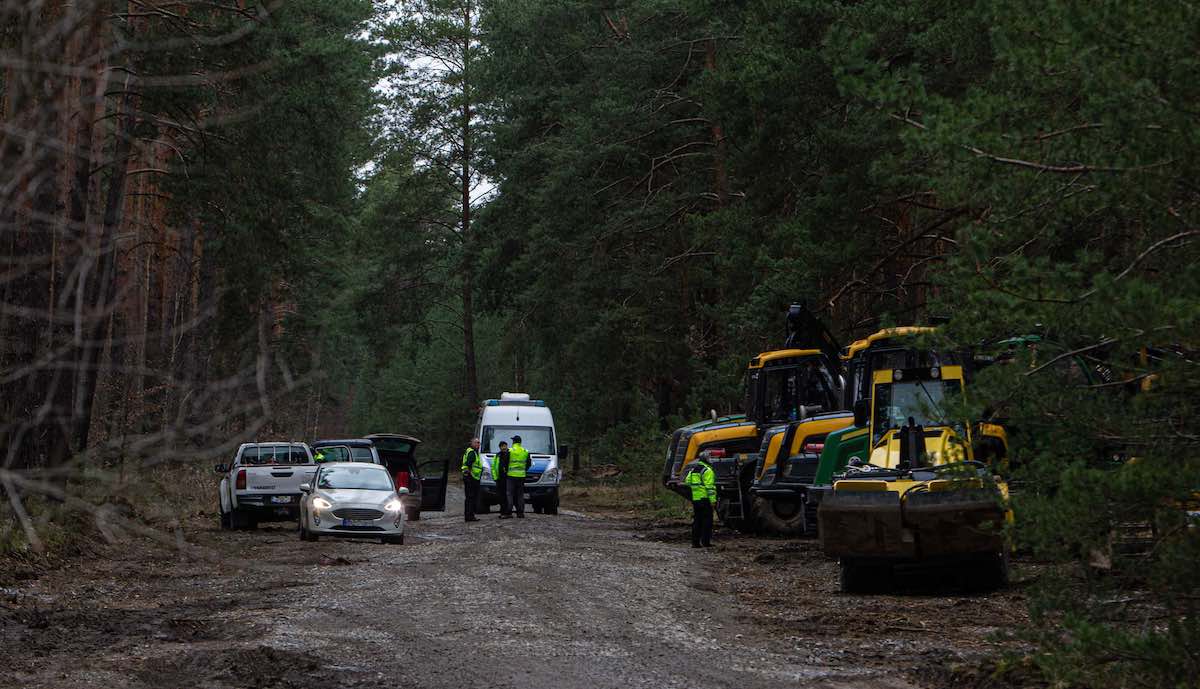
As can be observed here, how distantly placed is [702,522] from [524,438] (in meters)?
11.2

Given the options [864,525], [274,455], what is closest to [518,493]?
[274,455]

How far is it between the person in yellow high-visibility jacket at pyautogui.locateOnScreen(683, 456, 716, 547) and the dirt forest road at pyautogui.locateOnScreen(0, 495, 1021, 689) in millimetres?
1903

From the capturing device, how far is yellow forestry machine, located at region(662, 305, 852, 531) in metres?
23.8

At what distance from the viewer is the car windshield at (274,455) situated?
2655cm

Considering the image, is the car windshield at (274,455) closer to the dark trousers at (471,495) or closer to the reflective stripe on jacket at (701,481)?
the dark trousers at (471,495)

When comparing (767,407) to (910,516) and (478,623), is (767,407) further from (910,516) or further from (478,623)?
(478,623)

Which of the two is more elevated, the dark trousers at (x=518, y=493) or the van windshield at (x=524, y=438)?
the van windshield at (x=524, y=438)

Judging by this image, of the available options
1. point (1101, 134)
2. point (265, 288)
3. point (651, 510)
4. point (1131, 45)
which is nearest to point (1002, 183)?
point (1101, 134)

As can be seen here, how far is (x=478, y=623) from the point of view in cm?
1255

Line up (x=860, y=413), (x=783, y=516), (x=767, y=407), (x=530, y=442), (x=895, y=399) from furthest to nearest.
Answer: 1. (x=530, y=442)
2. (x=767, y=407)
3. (x=783, y=516)
4. (x=860, y=413)
5. (x=895, y=399)

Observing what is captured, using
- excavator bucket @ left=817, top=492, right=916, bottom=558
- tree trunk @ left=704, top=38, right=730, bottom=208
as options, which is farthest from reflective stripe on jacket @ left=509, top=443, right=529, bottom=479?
excavator bucket @ left=817, top=492, right=916, bottom=558

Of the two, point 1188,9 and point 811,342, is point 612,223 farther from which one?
→ point 1188,9

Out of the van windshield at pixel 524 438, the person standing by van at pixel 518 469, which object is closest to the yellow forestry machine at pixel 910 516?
the person standing by van at pixel 518 469

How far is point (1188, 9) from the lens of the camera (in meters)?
6.86
